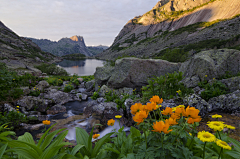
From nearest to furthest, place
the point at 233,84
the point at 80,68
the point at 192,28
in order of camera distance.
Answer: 1. the point at 233,84
2. the point at 80,68
3. the point at 192,28

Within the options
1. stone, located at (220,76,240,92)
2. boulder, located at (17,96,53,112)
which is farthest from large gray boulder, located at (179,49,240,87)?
boulder, located at (17,96,53,112)

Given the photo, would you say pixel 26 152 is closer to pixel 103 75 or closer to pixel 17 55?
pixel 103 75

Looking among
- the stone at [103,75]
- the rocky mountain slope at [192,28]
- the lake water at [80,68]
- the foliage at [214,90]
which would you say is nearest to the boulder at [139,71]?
the stone at [103,75]

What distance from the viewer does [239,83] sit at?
4.84 metres

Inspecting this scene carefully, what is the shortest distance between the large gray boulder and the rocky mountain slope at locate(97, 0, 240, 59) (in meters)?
12.2

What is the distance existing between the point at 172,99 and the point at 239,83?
2.74 meters

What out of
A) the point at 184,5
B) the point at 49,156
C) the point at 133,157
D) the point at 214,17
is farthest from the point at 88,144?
the point at 184,5

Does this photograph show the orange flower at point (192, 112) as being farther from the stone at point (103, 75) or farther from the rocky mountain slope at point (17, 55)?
the rocky mountain slope at point (17, 55)

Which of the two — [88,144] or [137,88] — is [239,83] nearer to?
[137,88]

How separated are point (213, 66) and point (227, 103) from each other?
2840mm

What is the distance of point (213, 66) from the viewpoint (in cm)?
635

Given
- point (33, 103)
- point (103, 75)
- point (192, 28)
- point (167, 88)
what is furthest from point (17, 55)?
point (192, 28)

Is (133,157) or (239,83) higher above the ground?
(239,83)

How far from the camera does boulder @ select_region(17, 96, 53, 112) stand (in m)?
6.86
